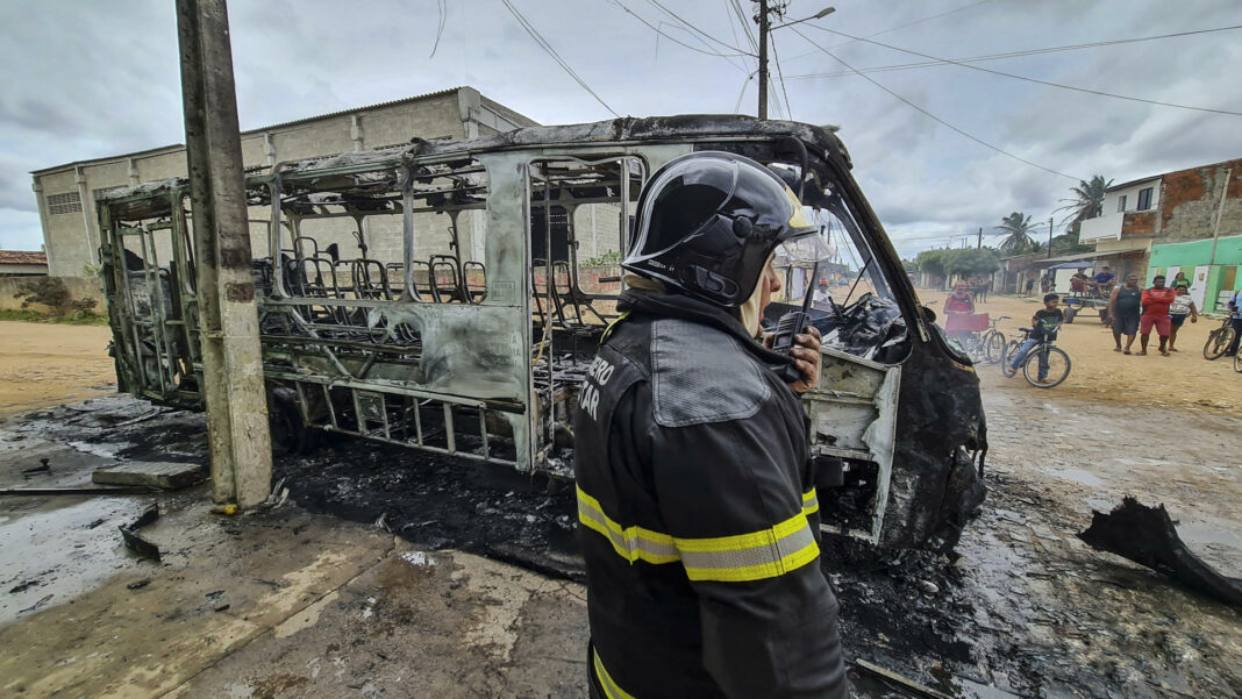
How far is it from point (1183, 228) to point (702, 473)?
3681 cm

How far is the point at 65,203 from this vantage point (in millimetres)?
28953

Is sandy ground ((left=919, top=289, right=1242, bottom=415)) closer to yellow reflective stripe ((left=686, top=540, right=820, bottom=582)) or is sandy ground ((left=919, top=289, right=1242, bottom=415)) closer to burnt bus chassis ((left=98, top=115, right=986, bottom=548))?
burnt bus chassis ((left=98, top=115, right=986, bottom=548))

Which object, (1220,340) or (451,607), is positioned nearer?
(451,607)

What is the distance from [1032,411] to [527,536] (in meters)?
7.34

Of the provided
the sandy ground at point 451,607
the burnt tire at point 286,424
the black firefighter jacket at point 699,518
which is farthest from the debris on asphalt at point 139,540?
the black firefighter jacket at point 699,518

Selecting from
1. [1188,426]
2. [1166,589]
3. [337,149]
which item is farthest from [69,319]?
[1188,426]

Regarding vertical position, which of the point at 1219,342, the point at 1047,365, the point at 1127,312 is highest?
the point at 1127,312

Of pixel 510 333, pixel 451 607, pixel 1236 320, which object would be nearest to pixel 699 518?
pixel 451 607

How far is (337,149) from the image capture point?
19.4m

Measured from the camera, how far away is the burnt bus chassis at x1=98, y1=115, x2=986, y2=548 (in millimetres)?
2840

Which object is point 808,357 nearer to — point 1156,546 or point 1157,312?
point 1156,546

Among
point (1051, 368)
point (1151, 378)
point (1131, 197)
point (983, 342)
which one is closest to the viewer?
point (1051, 368)

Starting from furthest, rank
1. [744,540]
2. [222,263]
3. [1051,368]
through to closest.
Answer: [1051,368]
[222,263]
[744,540]

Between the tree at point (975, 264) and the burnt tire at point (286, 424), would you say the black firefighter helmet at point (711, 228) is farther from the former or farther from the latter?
the tree at point (975, 264)
